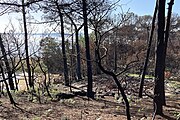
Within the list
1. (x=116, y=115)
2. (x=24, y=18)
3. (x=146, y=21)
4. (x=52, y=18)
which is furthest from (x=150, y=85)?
(x=146, y=21)

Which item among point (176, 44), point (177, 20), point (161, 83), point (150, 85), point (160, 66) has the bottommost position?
point (150, 85)

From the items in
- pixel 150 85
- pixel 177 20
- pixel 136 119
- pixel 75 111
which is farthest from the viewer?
pixel 177 20

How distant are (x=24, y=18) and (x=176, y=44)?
69.6ft

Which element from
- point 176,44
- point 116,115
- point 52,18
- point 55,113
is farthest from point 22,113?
point 176,44

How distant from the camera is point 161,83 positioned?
23.6ft

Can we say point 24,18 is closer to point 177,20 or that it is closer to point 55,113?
point 55,113

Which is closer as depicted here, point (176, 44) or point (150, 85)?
point (150, 85)

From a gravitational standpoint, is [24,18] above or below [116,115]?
above

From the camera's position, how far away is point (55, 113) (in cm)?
717

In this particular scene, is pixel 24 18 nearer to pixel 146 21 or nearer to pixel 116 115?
pixel 116 115

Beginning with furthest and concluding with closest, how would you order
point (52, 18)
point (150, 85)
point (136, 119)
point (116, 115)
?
point (150, 85) → point (52, 18) → point (116, 115) → point (136, 119)

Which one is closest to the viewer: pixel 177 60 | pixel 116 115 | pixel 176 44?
pixel 116 115

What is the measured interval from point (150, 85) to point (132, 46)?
9885 millimetres

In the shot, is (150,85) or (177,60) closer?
(150,85)
